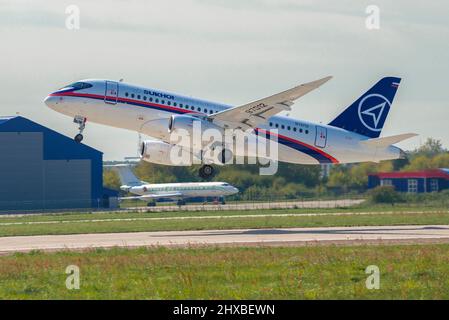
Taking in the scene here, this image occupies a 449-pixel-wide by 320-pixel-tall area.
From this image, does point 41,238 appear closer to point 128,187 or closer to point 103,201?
point 103,201

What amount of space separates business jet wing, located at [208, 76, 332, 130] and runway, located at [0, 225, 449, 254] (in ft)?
20.7

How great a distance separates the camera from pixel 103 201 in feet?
301

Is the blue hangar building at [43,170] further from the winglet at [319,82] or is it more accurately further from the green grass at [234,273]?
the green grass at [234,273]

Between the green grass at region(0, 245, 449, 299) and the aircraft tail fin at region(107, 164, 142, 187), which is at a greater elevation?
the aircraft tail fin at region(107, 164, 142, 187)

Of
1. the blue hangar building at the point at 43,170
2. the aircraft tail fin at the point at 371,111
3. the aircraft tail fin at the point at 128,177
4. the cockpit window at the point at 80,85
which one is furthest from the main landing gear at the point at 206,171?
the aircraft tail fin at the point at 128,177

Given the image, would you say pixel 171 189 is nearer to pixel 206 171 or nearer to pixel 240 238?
pixel 206 171

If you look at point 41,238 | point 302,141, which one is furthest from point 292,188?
point 41,238

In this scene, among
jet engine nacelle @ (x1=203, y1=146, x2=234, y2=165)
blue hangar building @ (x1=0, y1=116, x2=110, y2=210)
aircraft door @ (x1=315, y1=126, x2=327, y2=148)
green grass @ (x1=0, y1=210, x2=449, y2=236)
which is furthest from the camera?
blue hangar building @ (x1=0, y1=116, x2=110, y2=210)

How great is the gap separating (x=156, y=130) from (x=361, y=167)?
46.1 metres

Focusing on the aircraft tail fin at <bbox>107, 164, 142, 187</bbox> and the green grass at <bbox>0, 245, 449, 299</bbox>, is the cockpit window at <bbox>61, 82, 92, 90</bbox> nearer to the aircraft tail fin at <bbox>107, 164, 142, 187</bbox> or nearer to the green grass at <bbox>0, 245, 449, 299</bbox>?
the green grass at <bbox>0, 245, 449, 299</bbox>

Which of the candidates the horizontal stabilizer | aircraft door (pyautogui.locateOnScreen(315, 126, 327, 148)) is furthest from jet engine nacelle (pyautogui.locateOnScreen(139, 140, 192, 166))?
the horizontal stabilizer

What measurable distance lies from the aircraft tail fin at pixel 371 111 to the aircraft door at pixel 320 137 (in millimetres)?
1697

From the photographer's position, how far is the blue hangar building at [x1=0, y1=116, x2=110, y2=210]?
89312mm
